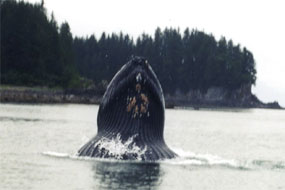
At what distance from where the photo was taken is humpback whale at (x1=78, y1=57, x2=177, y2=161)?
20.5 metres

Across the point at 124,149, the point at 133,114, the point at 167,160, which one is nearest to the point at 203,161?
the point at 167,160

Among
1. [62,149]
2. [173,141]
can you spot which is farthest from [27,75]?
[62,149]

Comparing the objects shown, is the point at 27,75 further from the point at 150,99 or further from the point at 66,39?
the point at 150,99

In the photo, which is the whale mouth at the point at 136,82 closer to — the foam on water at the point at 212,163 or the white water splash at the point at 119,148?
the white water splash at the point at 119,148

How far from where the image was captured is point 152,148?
2105cm

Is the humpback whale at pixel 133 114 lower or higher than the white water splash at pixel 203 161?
higher

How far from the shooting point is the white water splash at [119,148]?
2061 centimetres

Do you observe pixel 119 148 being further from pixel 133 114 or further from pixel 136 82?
pixel 136 82

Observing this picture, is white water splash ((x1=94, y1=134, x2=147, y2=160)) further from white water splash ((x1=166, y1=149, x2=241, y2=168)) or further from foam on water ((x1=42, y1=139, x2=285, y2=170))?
white water splash ((x1=166, y1=149, x2=241, y2=168))

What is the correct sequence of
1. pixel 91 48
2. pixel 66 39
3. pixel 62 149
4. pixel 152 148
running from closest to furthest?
pixel 152 148 → pixel 62 149 → pixel 66 39 → pixel 91 48

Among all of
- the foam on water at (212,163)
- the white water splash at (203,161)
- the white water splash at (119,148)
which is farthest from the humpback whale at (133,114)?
the white water splash at (203,161)

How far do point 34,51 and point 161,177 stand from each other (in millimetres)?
102662

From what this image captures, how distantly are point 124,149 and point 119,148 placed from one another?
5.8 inches

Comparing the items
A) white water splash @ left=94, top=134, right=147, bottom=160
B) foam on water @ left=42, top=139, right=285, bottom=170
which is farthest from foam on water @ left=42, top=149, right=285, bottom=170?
white water splash @ left=94, top=134, right=147, bottom=160
